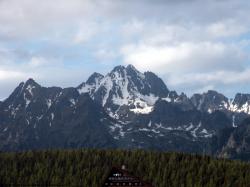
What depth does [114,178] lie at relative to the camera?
127 metres

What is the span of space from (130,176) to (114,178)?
9.99 feet

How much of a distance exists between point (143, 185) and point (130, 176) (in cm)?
319

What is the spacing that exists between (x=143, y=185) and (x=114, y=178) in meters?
5.80

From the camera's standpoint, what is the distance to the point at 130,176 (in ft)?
417

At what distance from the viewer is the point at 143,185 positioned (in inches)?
5034
